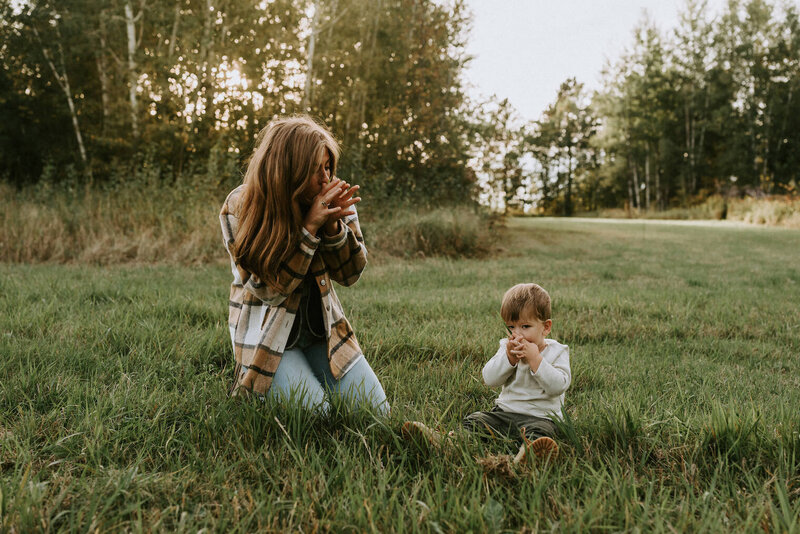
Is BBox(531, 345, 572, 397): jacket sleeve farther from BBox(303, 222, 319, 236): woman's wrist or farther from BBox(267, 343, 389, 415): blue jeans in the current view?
BBox(303, 222, 319, 236): woman's wrist

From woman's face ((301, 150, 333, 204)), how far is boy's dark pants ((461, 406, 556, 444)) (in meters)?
1.25

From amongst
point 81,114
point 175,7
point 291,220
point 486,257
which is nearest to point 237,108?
point 175,7

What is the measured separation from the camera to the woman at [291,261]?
235 centimetres

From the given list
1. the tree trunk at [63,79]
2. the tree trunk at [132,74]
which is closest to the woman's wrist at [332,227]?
the tree trunk at [132,74]

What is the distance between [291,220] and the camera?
2414mm

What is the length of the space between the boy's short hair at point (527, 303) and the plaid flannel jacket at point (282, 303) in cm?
81

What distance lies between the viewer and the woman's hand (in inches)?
91.5

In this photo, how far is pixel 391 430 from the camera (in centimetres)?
196

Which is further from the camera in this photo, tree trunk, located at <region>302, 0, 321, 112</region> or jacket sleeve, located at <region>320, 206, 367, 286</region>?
tree trunk, located at <region>302, 0, 321, 112</region>

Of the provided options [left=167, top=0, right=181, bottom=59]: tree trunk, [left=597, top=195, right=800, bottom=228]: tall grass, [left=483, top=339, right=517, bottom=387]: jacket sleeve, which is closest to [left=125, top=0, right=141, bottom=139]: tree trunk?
[left=167, top=0, right=181, bottom=59]: tree trunk

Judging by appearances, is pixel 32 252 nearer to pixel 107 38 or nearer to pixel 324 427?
pixel 324 427

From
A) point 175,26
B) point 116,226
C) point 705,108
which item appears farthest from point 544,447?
point 705,108

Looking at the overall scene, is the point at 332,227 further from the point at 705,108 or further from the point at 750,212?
the point at 705,108

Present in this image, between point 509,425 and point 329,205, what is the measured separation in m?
1.27
